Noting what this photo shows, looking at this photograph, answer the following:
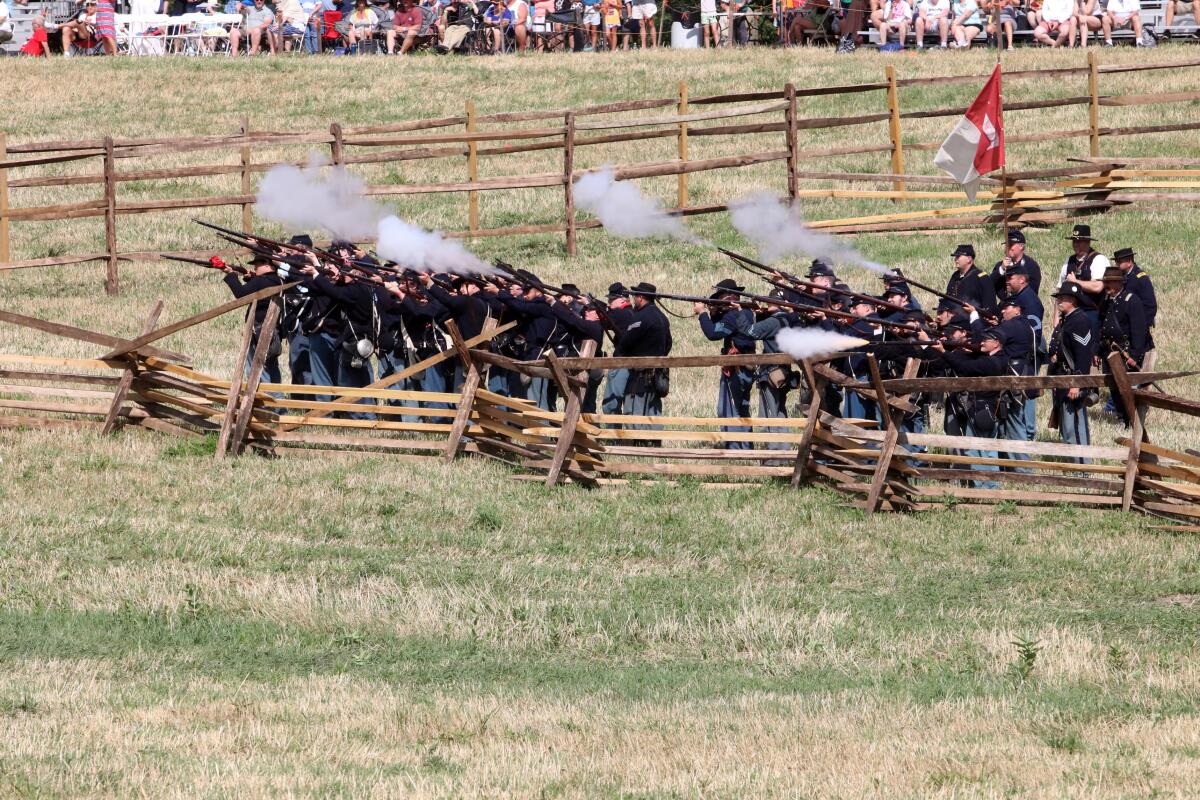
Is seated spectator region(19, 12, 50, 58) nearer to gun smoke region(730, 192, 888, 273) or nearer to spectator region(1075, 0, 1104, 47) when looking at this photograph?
gun smoke region(730, 192, 888, 273)

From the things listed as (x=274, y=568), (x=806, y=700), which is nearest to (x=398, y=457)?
(x=274, y=568)

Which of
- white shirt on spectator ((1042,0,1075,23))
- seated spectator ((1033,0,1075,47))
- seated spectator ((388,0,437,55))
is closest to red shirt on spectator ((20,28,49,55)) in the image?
seated spectator ((388,0,437,55))

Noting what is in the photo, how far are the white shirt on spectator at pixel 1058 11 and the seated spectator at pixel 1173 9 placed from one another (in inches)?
84.1

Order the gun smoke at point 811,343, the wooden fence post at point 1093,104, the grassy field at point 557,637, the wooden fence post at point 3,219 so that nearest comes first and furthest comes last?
the grassy field at point 557,637 < the gun smoke at point 811,343 < the wooden fence post at point 3,219 < the wooden fence post at point 1093,104

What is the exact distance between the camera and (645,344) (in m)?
15.8

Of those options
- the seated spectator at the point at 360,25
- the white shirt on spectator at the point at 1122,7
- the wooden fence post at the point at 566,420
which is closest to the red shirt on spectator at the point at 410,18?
the seated spectator at the point at 360,25

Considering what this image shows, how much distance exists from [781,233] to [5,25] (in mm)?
23458

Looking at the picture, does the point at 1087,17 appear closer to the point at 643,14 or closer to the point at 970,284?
the point at 643,14

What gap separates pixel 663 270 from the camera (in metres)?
22.6

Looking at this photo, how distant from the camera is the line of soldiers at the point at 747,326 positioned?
14.6 metres

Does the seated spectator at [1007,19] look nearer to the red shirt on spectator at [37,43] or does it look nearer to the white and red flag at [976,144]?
the white and red flag at [976,144]

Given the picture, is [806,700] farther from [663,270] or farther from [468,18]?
[468,18]

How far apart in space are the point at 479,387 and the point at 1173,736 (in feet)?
25.6

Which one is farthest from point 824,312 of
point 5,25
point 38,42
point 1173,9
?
point 5,25
